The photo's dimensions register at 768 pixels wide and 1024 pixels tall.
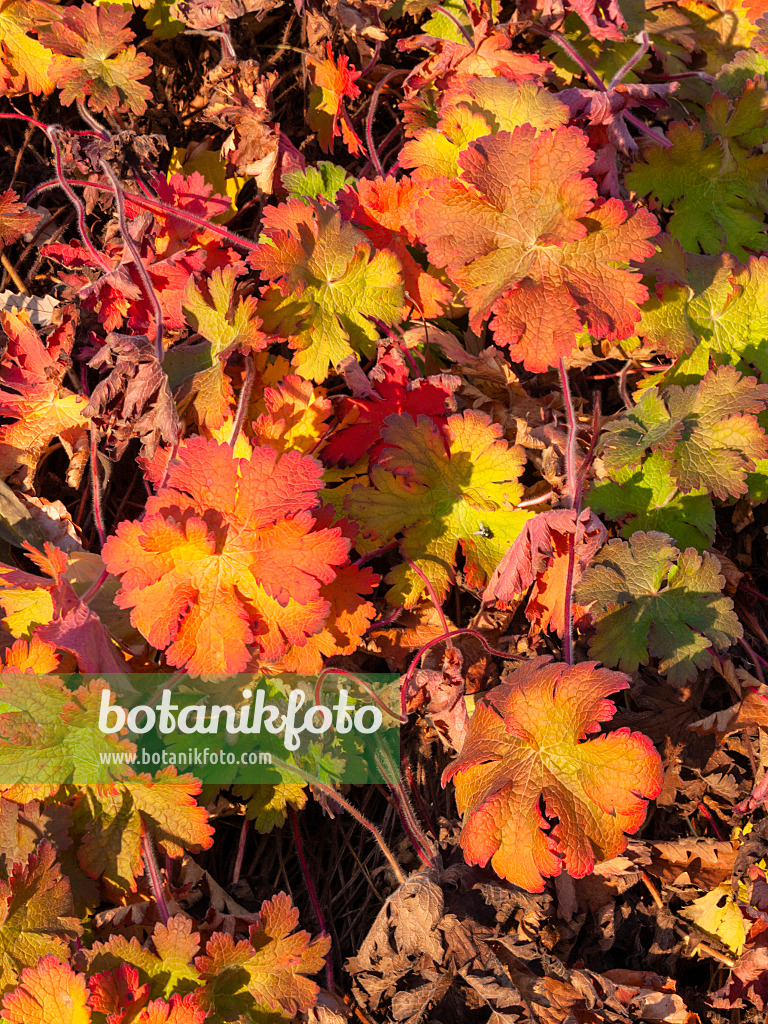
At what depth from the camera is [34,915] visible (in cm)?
213

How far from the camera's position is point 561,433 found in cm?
253

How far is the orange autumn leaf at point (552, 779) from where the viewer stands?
191cm

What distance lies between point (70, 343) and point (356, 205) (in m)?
1.14

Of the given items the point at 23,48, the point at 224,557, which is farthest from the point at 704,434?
the point at 23,48

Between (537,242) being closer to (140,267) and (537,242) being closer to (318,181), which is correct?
(318,181)

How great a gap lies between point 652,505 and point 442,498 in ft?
2.32

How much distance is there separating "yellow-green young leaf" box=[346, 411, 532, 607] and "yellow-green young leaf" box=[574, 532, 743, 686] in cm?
34

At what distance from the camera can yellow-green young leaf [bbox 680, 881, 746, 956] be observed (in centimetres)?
229

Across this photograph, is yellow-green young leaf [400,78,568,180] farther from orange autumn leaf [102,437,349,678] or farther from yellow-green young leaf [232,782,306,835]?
yellow-green young leaf [232,782,306,835]

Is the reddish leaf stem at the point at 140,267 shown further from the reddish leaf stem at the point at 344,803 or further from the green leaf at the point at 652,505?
the green leaf at the point at 652,505

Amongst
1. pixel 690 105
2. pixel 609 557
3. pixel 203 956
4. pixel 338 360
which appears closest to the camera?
pixel 203 956

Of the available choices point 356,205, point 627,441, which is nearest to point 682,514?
point 627,441

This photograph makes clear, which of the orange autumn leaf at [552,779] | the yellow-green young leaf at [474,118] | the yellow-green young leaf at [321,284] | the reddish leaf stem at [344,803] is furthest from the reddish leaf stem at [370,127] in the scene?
the reddish leaf stem at [344,803]

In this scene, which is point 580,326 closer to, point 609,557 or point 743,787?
point 609,557
